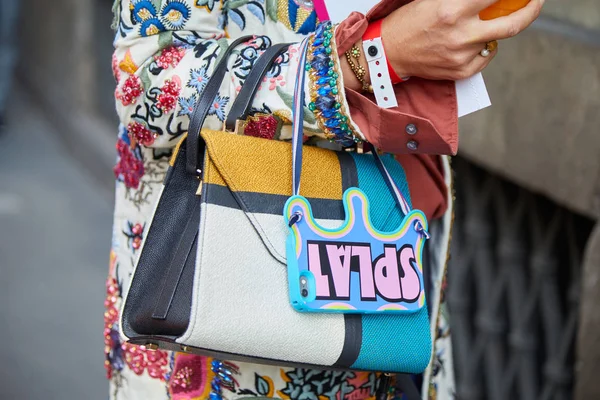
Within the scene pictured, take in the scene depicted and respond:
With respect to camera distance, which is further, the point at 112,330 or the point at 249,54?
the point at 112,330

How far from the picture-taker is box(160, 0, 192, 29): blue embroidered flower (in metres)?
1.30

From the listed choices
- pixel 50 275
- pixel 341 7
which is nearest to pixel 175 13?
pixel 341 7

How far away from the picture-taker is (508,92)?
2.55 meters

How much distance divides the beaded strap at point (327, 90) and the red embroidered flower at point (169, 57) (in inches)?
7.9

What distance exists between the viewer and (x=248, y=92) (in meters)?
1.25

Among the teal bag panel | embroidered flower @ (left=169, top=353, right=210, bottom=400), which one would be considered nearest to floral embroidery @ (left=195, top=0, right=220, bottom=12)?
the teal bag panel

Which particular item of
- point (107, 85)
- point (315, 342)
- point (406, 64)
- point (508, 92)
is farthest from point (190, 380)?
point (107, 85)

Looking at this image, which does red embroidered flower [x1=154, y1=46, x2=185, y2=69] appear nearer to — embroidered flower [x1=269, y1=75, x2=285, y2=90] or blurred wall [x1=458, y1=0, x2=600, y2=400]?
embroidered flower [x1=269, y1=75, x2=285, y2=90]

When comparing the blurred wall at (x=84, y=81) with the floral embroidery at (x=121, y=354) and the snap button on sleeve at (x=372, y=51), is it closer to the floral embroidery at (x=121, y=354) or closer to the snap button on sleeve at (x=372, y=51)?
the floral embroidery at (x=121, y=354)

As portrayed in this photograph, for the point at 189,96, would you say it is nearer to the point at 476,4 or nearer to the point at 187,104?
the point at 187,104

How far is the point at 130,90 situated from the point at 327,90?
311 mm

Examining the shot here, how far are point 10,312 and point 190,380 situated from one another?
9.84 ft

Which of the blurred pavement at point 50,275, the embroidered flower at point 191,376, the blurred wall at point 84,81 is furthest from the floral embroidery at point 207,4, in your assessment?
the blurred wall at point 84,81

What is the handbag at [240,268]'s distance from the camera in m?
1.12
